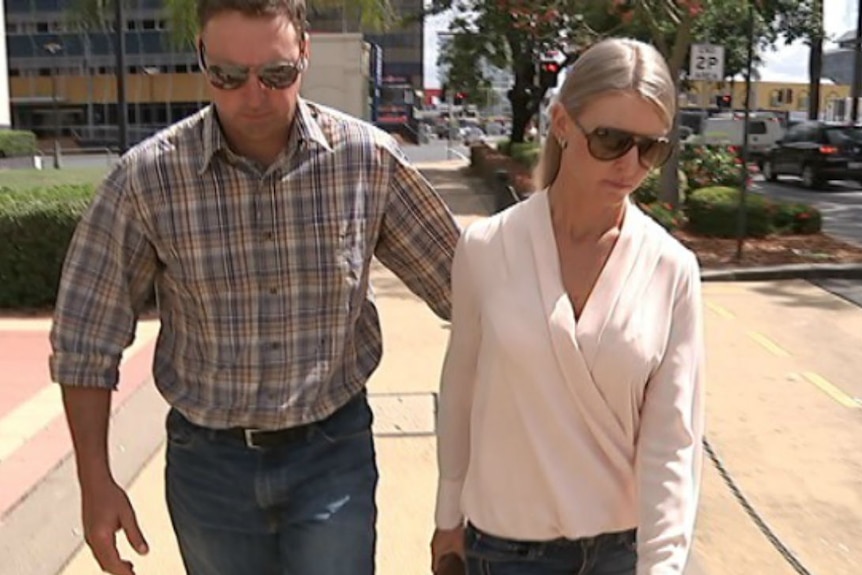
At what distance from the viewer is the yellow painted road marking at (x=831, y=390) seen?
6.78 metres

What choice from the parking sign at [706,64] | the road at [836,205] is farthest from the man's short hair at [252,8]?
the parking sign at [706,64]

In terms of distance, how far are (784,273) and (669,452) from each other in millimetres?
10672

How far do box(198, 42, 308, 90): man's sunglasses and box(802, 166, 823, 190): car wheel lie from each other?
26504 millimetres

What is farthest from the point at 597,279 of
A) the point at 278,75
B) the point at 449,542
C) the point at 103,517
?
the point at 103,517

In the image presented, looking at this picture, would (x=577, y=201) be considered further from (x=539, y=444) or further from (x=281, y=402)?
(x=281, y=402)

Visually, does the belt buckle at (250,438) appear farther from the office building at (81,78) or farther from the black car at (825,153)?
the office building at (81,78)

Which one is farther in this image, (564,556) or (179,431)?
(179,431)

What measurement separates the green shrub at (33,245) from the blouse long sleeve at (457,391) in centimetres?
770

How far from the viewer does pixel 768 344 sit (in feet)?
28.0

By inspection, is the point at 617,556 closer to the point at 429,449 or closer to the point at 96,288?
the point at 96,288

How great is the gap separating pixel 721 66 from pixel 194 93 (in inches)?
2132

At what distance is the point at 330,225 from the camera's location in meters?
2.19

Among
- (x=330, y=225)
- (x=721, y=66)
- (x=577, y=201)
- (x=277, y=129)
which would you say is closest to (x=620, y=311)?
(x=577, y=201)

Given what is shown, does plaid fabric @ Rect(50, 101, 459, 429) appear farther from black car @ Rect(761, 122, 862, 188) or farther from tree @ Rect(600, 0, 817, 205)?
black car @ Rect(761, 122, 862, 188)
